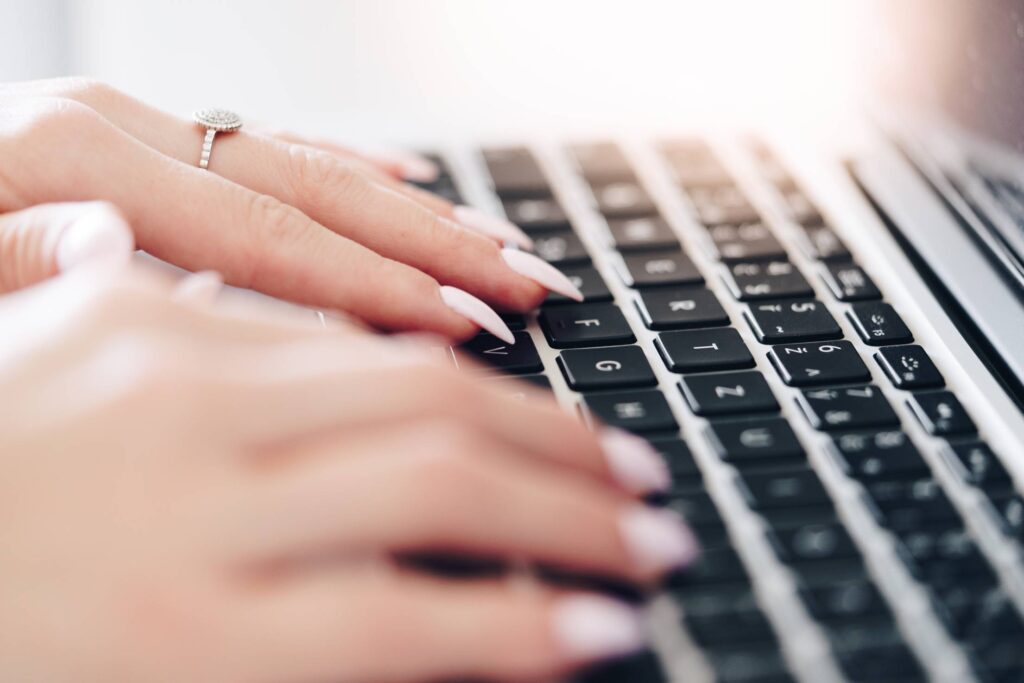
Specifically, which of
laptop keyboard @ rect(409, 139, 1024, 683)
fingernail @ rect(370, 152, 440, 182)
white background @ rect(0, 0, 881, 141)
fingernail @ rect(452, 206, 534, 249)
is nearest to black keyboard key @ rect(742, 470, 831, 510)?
laptop keyboard @ rect(409, 139, 1024, 683)

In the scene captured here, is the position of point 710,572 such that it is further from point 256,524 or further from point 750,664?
point 256,524

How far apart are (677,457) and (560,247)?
7.7 inches

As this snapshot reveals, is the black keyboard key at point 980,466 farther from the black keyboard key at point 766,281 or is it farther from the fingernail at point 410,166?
the fingernail at point 410,166

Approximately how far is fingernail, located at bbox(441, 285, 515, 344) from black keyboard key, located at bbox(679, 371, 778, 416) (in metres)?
0.09

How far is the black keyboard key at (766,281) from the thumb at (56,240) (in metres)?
0.30

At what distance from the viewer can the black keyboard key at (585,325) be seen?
1.70 ft

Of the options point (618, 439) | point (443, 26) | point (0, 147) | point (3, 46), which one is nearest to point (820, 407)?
point (618, 439)

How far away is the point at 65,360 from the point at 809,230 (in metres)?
0.41

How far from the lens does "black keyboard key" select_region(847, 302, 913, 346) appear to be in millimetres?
522

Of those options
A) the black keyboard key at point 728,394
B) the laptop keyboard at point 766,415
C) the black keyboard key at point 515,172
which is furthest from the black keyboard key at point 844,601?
the black keyboard key at point 515,172

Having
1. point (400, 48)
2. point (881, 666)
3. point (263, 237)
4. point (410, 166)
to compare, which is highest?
point (400, 48)

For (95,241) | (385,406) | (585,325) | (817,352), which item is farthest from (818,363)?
(95,241)

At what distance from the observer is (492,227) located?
23.8 inches

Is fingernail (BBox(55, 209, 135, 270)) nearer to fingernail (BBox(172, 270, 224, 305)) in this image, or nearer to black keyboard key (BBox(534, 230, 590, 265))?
fingernail (BBox(172, 270, 224, 305))
